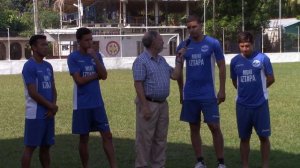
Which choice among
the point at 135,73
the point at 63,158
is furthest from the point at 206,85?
the point at 63,158

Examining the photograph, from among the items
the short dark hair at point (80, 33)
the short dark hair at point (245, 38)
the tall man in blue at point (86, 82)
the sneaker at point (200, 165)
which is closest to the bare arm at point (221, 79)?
the short dark hair at point (245, 38)

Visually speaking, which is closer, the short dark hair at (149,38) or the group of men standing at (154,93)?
the group of men standing at (154,93)

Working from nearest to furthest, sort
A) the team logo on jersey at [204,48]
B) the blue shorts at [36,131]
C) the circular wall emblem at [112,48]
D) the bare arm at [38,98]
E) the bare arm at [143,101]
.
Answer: the bare arm at [38,98] → the blue shorts at [36,131] → the bare arm at [143,101] → the team logo on jersey at [204,48] → the circular wall emblem at [112,48]

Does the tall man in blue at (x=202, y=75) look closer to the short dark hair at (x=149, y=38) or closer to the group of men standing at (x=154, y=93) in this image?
the group of men standing at (x=154, y=93)

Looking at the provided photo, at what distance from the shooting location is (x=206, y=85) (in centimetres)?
904

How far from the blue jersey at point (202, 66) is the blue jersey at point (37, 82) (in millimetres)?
1892

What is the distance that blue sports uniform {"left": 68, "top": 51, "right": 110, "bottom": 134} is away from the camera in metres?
8.69

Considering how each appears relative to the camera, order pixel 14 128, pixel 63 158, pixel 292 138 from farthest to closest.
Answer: pixel 14 128, pixel 292 138, pixel 63 158

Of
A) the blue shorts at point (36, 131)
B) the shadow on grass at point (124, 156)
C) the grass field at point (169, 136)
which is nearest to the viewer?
the blue shorts at point (36, 131)

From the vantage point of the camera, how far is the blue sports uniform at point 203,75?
29.5ft

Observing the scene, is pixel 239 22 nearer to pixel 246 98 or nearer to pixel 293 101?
pixel 293 101

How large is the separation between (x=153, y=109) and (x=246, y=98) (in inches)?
48.5

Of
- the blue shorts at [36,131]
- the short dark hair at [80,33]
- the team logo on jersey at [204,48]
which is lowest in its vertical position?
the blue shorts at [36,131]

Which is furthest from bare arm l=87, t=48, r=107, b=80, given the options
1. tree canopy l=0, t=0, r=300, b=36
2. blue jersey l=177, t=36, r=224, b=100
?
tree canopy l=0, t=0, r=300, b=36
